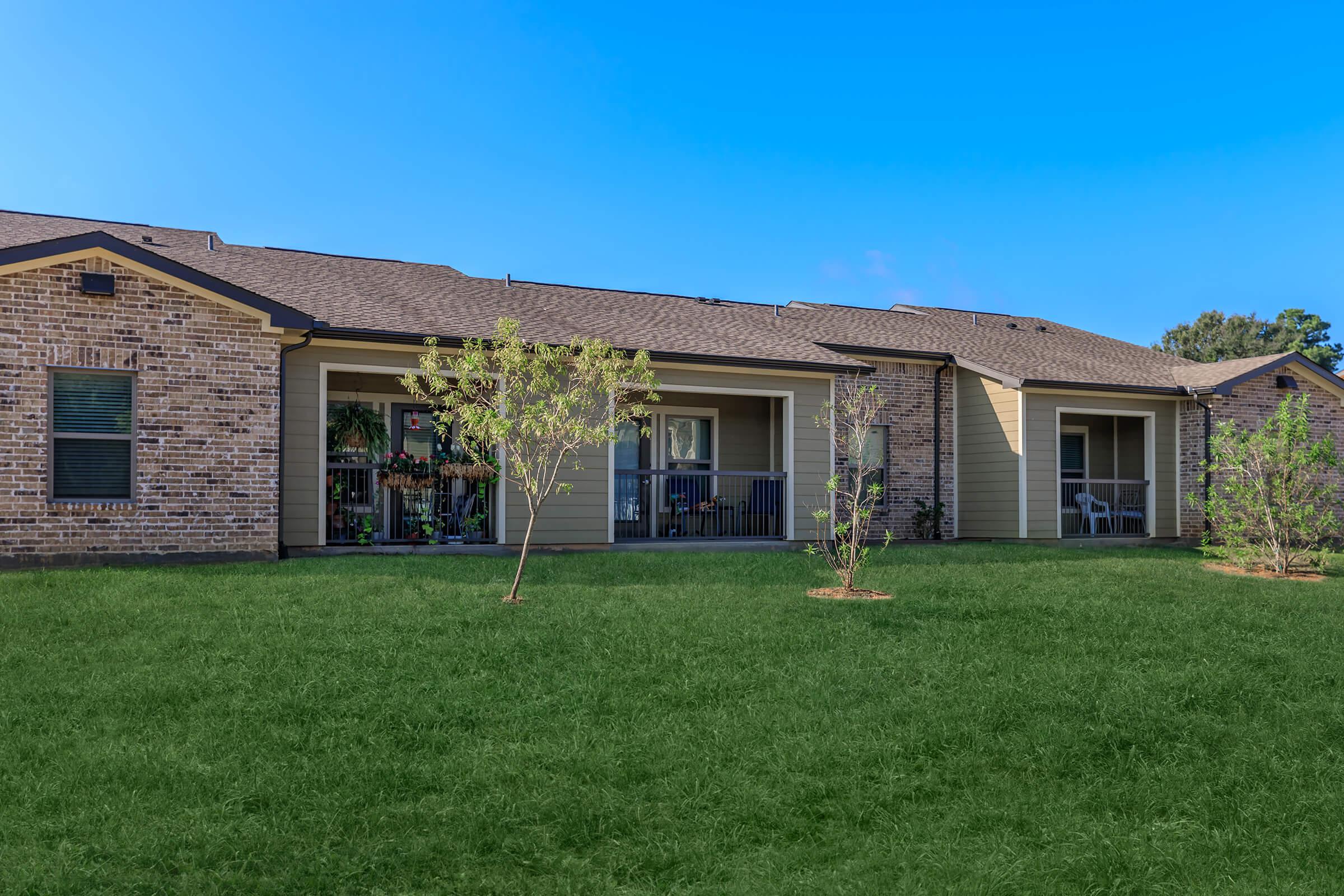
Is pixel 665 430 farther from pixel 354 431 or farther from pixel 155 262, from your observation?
pixel 155 262

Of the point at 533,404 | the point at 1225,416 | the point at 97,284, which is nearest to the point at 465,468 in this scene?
the point at 533,404

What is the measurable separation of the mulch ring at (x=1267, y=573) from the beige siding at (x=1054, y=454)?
11.1 feet

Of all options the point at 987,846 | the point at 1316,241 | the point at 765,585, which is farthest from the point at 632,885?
the point at 1316,241

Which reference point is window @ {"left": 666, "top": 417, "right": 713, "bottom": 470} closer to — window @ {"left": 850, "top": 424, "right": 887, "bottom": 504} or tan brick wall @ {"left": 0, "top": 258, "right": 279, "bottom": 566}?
window @ {"left": 850, "top": 424, "right": 887, "bottom": 504}

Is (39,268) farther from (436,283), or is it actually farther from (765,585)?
(765,585)

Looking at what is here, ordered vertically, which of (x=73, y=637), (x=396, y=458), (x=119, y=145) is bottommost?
(x=73, y=637)

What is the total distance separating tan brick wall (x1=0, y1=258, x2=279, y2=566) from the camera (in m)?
10.9

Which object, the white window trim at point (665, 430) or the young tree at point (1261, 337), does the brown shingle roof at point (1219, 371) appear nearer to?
the white window trim at point (665, 430)

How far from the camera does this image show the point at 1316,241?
124ft

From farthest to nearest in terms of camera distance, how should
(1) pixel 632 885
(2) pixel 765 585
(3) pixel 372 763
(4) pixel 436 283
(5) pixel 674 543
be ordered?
(4) pixel 436 283 < (5) pixel 674 543 < (2) pixel 765 585 < (3) pixel 372 763 < (1) pixel 632 885

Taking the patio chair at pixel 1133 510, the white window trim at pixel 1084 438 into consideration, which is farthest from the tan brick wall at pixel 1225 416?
the white window trim at pixel 1084 438

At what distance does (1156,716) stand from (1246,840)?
153 centimetres

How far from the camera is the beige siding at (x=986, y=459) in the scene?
1700 cm

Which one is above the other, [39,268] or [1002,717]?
[39,268]
